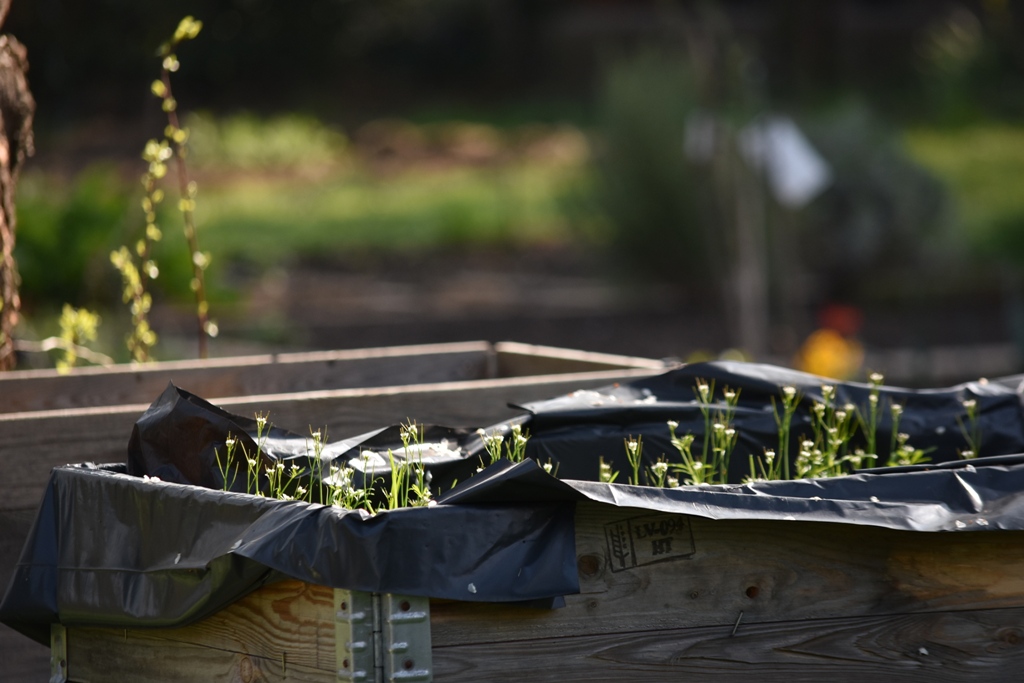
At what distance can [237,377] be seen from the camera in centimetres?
350

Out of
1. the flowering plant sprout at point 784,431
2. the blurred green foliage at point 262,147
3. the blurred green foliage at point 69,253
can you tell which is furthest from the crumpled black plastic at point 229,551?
the blurred green foliage at point 262,147

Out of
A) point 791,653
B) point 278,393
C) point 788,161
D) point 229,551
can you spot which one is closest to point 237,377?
point 278,393

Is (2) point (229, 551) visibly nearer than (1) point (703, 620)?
Yes

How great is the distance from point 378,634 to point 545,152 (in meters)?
18.7

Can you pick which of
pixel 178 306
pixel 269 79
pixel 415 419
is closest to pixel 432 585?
pixel 415 419

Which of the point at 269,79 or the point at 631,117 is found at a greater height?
the point at 269,79

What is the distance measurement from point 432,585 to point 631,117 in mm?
8584

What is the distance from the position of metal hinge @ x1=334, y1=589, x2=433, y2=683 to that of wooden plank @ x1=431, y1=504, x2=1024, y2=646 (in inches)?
4.5

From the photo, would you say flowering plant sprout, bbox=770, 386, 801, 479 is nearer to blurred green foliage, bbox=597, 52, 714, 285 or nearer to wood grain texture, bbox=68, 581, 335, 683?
wood grain texture, bbox=68, 581, 335, 683

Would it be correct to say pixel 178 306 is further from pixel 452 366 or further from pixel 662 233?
pixel 452 366

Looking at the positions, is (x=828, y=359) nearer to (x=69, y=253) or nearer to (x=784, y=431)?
(x=784, y=431)

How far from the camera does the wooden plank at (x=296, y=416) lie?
2.75 m

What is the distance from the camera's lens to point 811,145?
33.7 ft

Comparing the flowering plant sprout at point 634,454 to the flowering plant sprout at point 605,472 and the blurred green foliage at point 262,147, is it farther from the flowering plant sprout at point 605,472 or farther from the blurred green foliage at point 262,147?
the blurred green foliage at point 262,147
